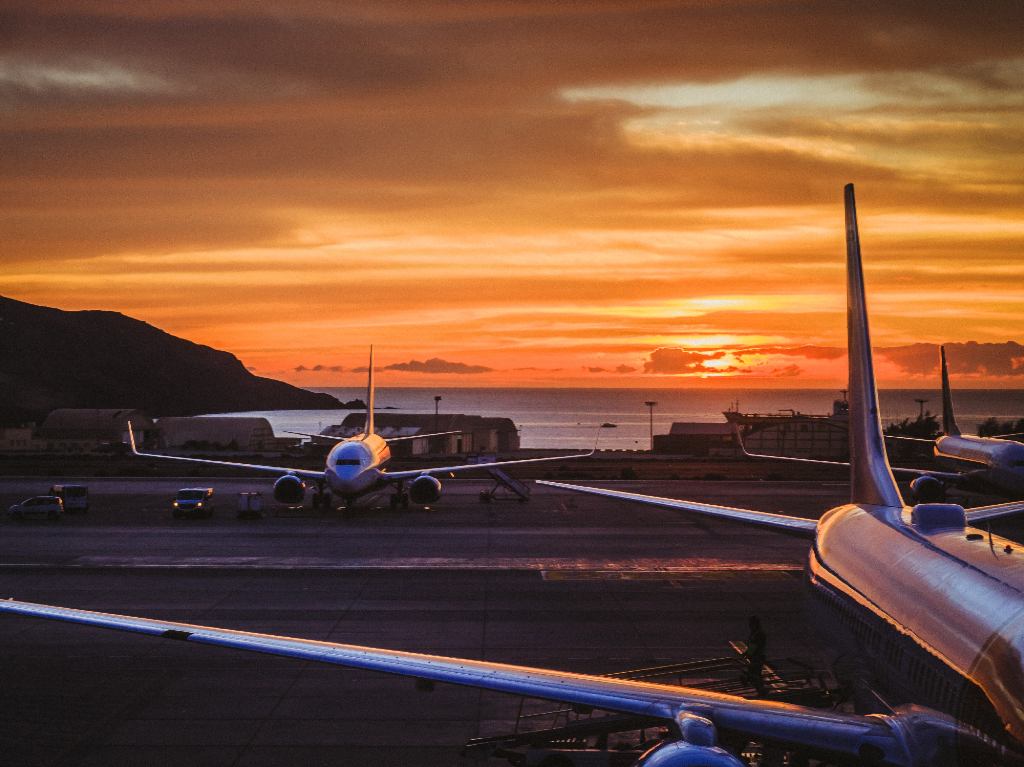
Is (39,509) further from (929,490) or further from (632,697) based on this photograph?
(929,490)

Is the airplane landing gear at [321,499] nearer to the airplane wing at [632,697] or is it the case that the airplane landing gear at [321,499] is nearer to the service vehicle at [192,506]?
the service vehicle at [192,506]

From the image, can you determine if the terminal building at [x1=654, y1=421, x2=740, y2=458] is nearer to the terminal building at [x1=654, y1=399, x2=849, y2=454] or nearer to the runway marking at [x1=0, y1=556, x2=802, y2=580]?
the terminal building at [x1=654, y1=399, x2=849, y2=454]

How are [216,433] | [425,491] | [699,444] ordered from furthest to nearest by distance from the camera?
[216,433] < [699,444] < [425,491]

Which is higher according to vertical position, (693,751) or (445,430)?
(445,430)

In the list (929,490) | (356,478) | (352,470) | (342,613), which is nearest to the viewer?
(342,613)

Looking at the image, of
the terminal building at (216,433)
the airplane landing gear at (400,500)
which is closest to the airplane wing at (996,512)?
the airplane landing gear at (400,500)

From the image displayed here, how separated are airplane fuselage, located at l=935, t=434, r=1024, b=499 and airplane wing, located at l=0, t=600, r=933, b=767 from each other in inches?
2105

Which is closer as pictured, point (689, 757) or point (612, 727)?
point (689, 757)

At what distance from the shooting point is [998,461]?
61094 mm

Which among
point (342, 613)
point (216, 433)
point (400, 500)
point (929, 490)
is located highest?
point (216, 433)

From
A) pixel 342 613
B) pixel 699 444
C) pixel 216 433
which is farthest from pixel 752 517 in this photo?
pixel 216 433

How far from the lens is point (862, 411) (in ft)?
77.7

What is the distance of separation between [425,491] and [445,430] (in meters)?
85.9

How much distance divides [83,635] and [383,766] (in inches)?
560
